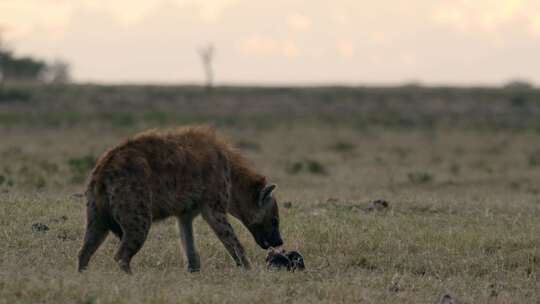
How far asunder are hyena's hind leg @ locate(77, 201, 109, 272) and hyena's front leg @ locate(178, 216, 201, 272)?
102cm

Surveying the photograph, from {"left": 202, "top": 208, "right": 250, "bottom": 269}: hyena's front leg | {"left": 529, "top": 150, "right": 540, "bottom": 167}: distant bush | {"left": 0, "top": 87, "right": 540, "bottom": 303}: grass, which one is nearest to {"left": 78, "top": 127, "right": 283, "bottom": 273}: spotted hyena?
{"left": 202, "top": 208, "right": 250, "bottom": 269}: hyena's front leg

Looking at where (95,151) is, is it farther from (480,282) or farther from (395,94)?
(395,94)

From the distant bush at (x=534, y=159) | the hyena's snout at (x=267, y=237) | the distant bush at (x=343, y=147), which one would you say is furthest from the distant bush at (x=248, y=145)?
the hyena's snout at (x=267, y=237)

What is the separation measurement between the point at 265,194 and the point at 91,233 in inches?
76.9

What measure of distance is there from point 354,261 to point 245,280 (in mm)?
1632

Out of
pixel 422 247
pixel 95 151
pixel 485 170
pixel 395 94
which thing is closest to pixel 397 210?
pixel 422 247

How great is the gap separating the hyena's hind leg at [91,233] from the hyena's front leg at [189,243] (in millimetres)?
1016

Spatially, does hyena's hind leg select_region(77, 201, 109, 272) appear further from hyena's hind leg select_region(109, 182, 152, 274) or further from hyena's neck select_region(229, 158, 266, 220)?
hyena's neck select_region(229, 158, 266, 220)

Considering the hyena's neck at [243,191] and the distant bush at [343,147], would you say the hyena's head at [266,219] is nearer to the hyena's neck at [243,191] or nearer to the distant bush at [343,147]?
the hyena's neck at [243,191]

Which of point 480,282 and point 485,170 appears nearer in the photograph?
point 480,282

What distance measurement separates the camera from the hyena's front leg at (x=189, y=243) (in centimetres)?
986

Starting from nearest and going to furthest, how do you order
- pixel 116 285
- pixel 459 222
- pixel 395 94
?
pixel 116 285 < pixel 459 222 < pixel 395 94

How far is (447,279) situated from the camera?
377 inches

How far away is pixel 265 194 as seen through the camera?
1036cm
